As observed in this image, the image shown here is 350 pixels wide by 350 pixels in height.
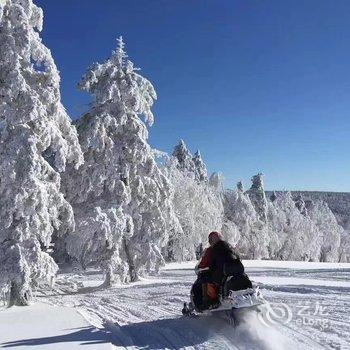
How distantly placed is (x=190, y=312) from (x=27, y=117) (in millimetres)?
8777

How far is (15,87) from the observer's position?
1636 cm

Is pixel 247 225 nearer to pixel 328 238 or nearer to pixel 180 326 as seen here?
pixel 328 238

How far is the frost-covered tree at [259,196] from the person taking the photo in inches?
2755

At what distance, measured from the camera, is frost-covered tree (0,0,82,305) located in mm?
16328

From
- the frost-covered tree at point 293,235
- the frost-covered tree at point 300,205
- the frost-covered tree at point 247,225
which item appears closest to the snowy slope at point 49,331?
the frost-covered tree at point 247,225

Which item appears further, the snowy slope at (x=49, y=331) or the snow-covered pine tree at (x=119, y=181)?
the snow-covered pine tree at (x=119, y=181)

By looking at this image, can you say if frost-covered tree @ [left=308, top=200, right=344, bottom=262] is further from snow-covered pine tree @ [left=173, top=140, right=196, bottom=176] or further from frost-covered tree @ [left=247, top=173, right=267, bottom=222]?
snow-covered pine tree @ [left=173, top=140, right=196, bottom=176]

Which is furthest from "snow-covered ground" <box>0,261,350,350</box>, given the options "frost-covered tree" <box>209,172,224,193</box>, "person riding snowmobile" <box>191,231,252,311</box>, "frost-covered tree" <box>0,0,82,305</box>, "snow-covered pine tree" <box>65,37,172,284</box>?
"frost-covered tree" <box>209,172,224,193</box>

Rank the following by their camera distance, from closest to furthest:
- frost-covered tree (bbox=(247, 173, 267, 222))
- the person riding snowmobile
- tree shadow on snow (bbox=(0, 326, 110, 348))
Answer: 1. tree shadow on snow (bbox=(0, 326, 110, 348))
2. the person riding snowmobile
3. frost-covered tree (bbox=(247, 173, 267, 222))

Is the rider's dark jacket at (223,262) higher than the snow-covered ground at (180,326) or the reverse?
higher

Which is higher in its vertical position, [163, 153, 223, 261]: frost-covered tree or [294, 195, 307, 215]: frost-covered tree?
[294, 195, 307, 215]: frost-covered tree

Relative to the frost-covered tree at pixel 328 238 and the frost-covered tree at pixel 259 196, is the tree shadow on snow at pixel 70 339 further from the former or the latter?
the frost-covered tree at pixel 328 238

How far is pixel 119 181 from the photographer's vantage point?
24203 mm

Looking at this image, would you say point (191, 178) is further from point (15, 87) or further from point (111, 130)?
point (15, 87)
